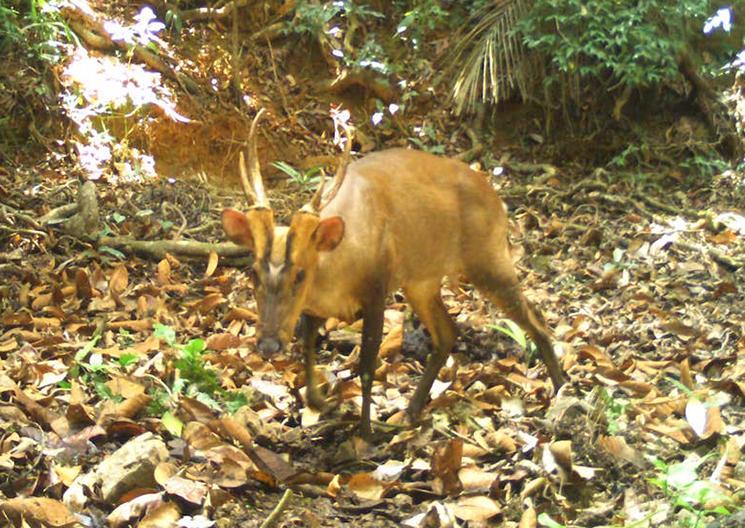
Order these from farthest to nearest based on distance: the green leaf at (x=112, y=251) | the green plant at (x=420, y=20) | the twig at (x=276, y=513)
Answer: the green plant at (x=420, y=20)
the green leaf at (x=112, y=251)
the twig at (x=276, y=513)

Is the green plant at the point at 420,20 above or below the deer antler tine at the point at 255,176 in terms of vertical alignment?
above

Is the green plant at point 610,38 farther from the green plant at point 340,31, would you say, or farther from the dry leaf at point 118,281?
the dry leaf at point 118,281

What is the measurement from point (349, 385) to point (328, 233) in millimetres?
1188

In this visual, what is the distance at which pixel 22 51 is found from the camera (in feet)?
25.8

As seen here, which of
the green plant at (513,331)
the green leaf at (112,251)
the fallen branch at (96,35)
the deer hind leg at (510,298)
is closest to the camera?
the deer hind leg at (510,298)

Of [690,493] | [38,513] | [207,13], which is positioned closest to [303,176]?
[207,13]

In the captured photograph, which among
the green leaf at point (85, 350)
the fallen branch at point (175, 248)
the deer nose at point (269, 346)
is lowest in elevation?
the green leaf at point (85, 350)

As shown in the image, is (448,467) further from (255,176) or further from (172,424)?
(255,176)

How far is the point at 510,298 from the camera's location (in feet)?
18.1

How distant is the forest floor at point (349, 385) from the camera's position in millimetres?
3885

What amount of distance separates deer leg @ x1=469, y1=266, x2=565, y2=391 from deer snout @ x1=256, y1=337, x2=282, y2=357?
1.61 m

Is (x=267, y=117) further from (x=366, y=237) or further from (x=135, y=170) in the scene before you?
(x=366, y=237)

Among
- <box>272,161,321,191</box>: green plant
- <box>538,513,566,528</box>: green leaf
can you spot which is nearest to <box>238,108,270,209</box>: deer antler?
<box>538,513,566,528</box>: green leaf

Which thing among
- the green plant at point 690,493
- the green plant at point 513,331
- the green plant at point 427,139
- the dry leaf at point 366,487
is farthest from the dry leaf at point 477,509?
the green plant at point 427,139
